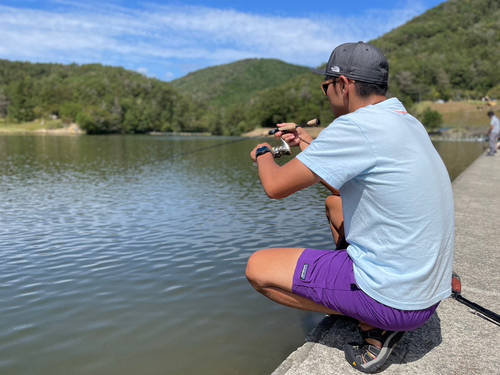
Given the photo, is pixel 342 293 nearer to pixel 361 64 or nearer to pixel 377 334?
pixel 377 334

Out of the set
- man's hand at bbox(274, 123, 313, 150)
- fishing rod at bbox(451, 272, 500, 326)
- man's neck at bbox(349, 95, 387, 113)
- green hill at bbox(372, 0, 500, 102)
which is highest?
green hill at bbox(372, 0, 500, 102)

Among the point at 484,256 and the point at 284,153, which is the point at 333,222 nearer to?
the point at 284,153

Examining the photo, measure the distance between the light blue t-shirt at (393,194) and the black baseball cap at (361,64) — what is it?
0.68ft

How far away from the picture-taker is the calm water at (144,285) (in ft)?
12.4

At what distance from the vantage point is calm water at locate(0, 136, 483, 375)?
12.4 ft

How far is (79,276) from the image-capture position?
5.91 metres

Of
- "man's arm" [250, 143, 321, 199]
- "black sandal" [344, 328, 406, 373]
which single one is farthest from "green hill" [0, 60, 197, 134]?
"black sandal" [344, 328, 406, 373]

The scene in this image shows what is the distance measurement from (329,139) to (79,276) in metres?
4.75

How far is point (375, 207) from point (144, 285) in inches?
156

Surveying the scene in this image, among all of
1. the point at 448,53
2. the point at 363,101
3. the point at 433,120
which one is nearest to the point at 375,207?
the point at 363,101

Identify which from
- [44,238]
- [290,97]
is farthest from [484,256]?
[290,97]

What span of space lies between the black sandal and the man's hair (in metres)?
1.36

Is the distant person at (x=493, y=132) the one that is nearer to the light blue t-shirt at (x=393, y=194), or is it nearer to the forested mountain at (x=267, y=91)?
the light blue t-shirt at (x=393, y=194)

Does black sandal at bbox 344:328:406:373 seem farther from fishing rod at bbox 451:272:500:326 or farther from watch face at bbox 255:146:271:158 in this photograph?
watch face at bbox 255:146:271:158
